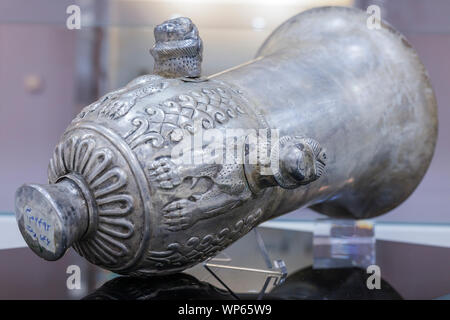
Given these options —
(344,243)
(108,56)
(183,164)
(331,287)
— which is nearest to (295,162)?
(183,164)

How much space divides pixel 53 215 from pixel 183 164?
0.98 ft

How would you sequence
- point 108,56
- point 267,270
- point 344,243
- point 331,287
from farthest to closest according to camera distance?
point 108,56
point 344,243
point 267,270
point 331,287

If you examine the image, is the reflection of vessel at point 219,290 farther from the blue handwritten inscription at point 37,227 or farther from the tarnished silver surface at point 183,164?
the blue handwritten inscription at point 37,227

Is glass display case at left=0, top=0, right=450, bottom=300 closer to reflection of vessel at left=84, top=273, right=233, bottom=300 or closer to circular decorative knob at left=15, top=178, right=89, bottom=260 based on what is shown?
reflection of vessel at left=84, top=273, right=233, bottom=300

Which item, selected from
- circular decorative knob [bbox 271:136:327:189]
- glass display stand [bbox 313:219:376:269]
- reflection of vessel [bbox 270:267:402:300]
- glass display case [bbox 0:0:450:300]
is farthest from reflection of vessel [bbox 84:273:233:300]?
glass display case [bbox 0:0:450:300]

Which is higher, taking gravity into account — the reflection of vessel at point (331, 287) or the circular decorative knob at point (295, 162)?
the circular decorative knob at point (295, 162)

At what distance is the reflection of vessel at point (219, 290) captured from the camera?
4.95 feet

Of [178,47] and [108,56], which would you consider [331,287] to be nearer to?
[178,47]

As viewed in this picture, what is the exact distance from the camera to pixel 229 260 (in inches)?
77.0

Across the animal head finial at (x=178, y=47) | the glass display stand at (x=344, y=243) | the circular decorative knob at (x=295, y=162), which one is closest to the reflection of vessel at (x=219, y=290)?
the glass display stand at (x=344, y=243)

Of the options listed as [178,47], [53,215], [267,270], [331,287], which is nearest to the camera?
[53,215]

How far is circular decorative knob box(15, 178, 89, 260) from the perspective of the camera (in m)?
1.28

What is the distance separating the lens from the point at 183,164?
1.32 metres
